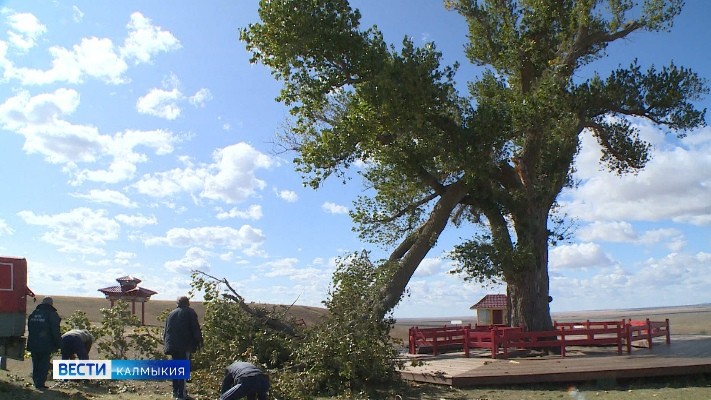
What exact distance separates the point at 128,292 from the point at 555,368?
99.4 ft

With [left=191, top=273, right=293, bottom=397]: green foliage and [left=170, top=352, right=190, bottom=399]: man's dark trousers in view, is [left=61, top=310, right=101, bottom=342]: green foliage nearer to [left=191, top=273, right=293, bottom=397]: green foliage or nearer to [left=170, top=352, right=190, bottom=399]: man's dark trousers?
[left=191, top=273, right=293, bottom=397]: green foliage

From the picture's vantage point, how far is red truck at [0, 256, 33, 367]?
12.8 metres

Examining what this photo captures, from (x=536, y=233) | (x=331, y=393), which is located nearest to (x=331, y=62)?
(x=536, y=233)

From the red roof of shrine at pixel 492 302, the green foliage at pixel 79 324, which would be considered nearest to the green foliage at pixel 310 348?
the green foliage at pixel 79 324

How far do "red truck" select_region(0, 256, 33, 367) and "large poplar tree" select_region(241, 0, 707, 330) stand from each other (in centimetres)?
923

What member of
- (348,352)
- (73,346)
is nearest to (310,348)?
(348,352)

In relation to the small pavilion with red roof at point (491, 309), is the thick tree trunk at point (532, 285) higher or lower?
higher

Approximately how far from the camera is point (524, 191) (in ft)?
69.8

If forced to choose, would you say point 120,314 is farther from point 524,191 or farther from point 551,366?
point 524,191

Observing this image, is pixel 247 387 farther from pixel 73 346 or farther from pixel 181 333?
pixel 73 346

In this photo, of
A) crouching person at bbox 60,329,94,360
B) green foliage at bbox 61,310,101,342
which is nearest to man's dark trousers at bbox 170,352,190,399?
crouching person at bbox 60,329,94,360

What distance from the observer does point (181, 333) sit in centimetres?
1153

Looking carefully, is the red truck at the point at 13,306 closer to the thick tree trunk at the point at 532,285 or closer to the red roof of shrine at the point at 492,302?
the thick tree trunk at the point at 532,285

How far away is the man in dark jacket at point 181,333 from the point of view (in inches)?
453
